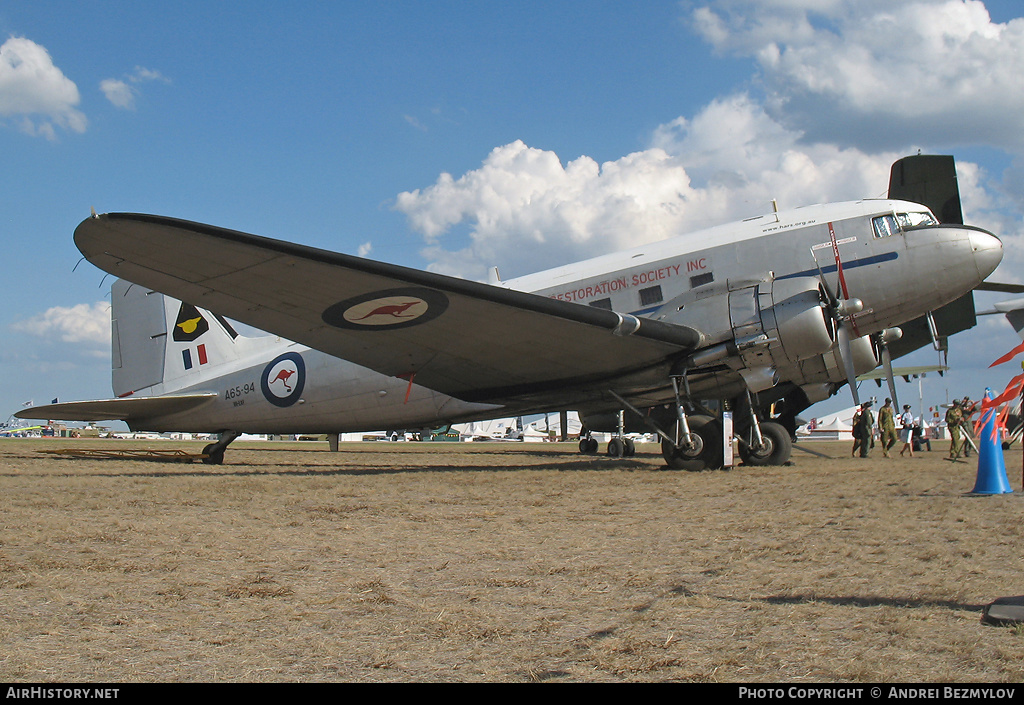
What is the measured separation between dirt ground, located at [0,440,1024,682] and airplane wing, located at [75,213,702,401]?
108 inches

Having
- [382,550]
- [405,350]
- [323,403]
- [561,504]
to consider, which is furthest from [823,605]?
[323,403]

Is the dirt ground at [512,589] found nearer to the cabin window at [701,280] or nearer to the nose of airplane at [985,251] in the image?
the cabin window at [701,280]

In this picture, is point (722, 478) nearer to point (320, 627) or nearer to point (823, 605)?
point (823, 605)

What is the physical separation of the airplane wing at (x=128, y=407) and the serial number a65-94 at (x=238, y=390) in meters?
0.31

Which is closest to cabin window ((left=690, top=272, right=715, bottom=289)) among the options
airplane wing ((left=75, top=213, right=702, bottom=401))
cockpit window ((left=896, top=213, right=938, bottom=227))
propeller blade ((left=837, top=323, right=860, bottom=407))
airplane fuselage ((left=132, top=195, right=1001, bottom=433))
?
airplane fuselage ((left=132, top=195, right=1001, bottom=433))

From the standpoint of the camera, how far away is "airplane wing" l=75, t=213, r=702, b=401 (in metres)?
7.99

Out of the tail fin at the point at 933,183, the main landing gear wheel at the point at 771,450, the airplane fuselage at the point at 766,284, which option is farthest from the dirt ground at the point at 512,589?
the tail fin at the point at 933,183

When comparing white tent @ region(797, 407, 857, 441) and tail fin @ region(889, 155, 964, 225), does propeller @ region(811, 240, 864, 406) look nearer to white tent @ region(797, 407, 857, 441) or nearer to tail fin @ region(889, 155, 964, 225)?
tail fin @ region(889, 155, 964, 225)

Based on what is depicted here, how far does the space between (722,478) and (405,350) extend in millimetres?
4982

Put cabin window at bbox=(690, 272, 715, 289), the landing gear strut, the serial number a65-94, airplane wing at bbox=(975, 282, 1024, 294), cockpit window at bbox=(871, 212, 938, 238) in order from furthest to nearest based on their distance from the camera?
1. airplane wing at bbox=(975, 282, 1024, 294)
2. the landing gear strut
3. the serial number a65-94
4. cabin window at bbox=(690, 272, 715, 289)
5. cockpit window at bbox=(871, 212, 938, 238)

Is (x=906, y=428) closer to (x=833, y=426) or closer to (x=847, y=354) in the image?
(x=847, y=354)

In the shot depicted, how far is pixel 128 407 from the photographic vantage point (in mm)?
14797

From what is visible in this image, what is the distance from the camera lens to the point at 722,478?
31.8 ft

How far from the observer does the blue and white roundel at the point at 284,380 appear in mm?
14008
